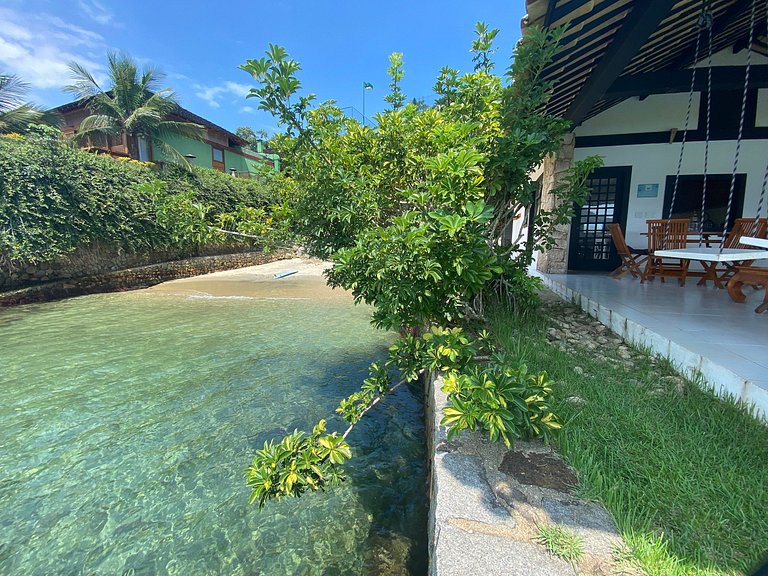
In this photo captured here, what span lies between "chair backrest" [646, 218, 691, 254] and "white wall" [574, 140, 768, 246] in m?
1.97

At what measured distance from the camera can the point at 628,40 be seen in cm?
373

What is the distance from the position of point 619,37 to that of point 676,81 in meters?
2.56

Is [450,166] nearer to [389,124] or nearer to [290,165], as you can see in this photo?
[389,124]

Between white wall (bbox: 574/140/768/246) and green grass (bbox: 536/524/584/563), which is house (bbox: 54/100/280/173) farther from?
green grass (bbox: 536/524/584/563)

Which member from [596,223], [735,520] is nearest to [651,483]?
[735,520]

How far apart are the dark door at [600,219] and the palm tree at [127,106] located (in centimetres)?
1851

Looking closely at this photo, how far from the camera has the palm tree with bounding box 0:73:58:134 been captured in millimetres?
14828

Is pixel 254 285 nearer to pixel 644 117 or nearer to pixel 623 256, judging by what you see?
pixel 623 256

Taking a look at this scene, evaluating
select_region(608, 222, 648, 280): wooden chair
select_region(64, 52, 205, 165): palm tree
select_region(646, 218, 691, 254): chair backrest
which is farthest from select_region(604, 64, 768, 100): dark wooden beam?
select_region(64, 52, 205, 165): palm tree

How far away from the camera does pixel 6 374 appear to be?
5.03m

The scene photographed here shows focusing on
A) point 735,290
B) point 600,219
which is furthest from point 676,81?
point 735,290

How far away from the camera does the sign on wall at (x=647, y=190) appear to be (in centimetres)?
774

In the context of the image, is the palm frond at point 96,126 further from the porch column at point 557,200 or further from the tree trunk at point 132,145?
the porch column at point 557,200

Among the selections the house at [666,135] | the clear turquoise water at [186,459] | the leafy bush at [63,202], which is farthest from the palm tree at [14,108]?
the house at [666,135]
